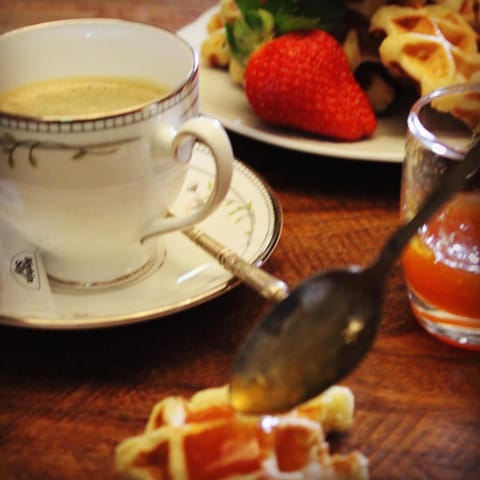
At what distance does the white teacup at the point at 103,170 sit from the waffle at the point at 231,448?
0.18m

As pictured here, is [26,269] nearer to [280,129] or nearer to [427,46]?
[280,129]

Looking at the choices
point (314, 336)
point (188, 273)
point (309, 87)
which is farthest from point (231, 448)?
point (309, 87)

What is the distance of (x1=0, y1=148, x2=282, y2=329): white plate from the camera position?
622mm

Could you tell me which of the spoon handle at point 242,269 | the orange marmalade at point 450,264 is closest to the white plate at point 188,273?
the spoon handle at point 242,269

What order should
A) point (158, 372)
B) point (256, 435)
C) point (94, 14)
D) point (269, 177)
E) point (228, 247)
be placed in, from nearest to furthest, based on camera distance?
point (256, 435) < point (158, 372) < point (228, 247) < point (269, 177) < point (94, 14)

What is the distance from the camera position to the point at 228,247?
0.73 meters

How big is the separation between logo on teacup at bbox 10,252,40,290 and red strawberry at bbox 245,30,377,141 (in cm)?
30

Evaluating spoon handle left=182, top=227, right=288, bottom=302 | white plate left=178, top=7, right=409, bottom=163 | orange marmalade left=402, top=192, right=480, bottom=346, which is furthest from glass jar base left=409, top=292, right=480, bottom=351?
white plate left=178, top=7, right=409, bottom=163

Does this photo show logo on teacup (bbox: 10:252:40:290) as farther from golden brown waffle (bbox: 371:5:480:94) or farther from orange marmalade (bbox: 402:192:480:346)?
golden brown waffle (bbox: 371:5:480:94)

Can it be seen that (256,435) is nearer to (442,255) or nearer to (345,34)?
(442,255)

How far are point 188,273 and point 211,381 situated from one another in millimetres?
120

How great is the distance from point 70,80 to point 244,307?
265 millimetres

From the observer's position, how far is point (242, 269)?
0.66 m

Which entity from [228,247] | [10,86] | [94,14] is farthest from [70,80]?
[94,14]
